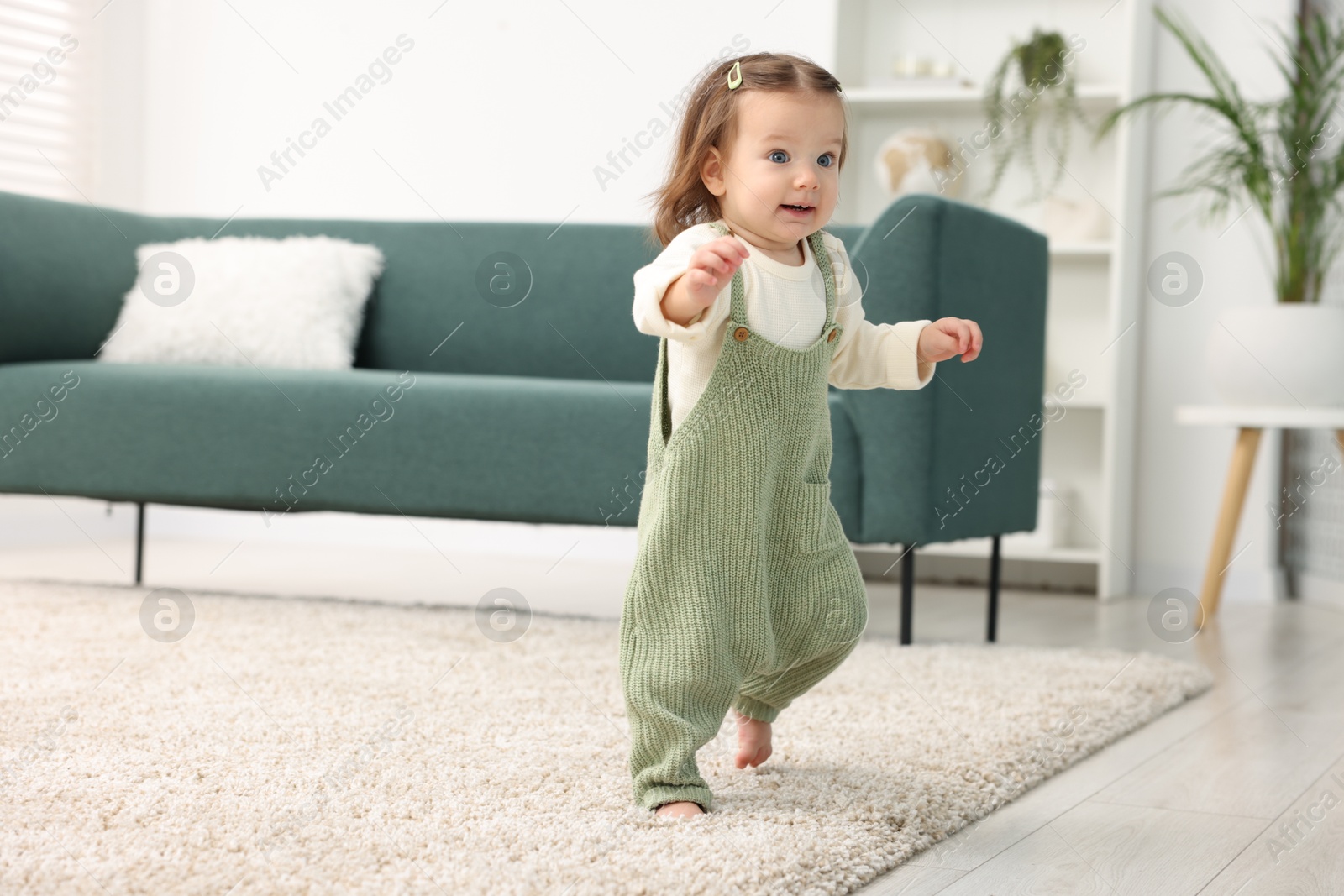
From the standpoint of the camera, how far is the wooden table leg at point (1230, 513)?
101 inches

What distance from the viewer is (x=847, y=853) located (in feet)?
3.22

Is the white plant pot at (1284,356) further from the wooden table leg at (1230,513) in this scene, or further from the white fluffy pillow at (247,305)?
the white fluffy pillow at (247,305)

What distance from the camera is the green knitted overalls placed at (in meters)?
1.06

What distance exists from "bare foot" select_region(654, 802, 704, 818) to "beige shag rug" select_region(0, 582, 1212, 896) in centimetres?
1

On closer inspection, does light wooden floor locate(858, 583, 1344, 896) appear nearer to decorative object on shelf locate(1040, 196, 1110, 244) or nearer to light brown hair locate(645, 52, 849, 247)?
light brown hair locate(645, 52, 849, 247)

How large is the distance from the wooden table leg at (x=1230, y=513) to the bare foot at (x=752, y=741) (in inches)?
64.6

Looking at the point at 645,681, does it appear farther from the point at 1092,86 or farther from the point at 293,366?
the point at 1092,86

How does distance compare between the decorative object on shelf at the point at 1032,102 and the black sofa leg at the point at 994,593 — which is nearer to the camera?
the black sofa leg at the point at 994,593

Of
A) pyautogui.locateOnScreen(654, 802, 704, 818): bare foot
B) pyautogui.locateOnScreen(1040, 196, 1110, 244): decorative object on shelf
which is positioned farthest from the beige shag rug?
pyautogui.locateOnScreen(1040, 196, 1110, 244): decorative object on shelf

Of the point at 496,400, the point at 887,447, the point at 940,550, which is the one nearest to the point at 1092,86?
the point at 940,550

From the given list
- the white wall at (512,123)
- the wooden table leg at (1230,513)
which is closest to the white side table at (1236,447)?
the wooden table leg at (1230,513)

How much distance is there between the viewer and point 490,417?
2.01m

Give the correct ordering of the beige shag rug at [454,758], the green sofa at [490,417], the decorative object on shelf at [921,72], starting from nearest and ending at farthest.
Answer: the beige shag rug at [454,758], the green sofa at [490,417], the decorative object on shelf at [921,72]

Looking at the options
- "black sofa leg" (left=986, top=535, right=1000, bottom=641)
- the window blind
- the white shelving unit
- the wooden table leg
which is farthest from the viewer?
the window blind
